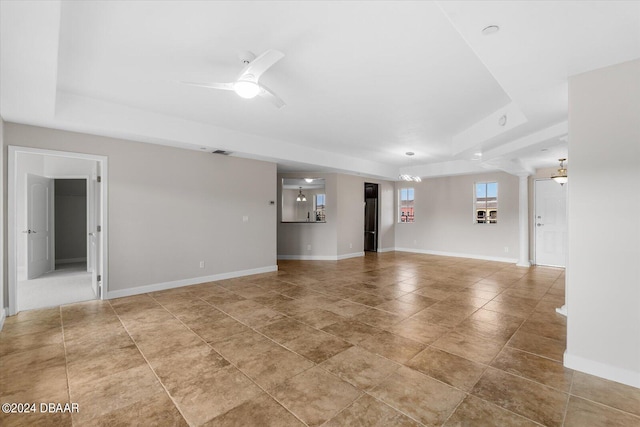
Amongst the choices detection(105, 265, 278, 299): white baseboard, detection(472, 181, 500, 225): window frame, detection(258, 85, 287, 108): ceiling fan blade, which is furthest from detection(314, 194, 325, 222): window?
detection(258, 85, 287, 108): ceiling fan blade

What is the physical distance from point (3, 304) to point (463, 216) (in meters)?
9.70

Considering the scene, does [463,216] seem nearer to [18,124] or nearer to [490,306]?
[490,306]

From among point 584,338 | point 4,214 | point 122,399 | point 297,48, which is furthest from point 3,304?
point 584,338

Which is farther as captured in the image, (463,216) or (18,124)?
(463,216)

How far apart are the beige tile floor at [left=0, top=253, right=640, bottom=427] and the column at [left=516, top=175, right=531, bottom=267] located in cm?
287

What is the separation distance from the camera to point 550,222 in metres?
7.32

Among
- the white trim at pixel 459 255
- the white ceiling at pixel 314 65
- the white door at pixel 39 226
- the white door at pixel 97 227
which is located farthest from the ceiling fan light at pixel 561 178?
the white door at pixel 39 226

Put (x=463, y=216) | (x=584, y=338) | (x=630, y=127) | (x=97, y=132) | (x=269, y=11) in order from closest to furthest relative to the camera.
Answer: (x=269, y=11) < (x=630, y=127) < (x=584, y=338) < (x=97, y=132) < (x=463, y=216)

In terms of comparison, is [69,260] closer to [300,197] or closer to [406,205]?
[300,197]

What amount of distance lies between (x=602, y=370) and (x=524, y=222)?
5755mm

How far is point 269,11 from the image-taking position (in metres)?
2.07

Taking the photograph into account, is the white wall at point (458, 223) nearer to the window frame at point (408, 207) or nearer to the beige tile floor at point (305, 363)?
the window frame at point (408, 207)

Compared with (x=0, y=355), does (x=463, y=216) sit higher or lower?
higher

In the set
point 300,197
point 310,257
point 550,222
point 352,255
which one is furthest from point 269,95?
point 550,222
